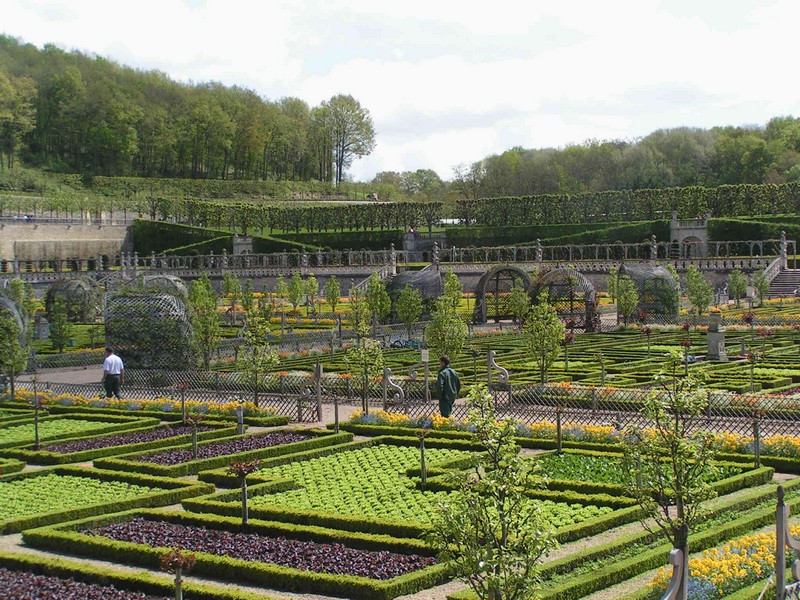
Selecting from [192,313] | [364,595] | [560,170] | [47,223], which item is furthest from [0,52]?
[364,595]

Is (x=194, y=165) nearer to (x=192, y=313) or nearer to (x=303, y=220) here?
(x=303, y=220)

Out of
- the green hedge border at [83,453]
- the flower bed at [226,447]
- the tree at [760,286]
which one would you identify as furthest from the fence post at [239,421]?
the tree at [760,286]

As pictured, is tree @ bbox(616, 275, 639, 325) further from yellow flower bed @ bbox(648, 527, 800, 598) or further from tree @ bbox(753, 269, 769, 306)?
yellow flower bed @ bbox(648, 527, 800, 598)

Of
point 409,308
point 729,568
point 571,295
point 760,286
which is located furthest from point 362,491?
point 760,286

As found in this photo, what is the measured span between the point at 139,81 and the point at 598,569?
131714 mm

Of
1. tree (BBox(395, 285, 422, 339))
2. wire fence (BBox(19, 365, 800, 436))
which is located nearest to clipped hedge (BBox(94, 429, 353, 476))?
wire fence (BBox(19, 365, 800, 436))

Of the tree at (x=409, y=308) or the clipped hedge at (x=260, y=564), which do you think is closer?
the clipped hedge at (x=260, y=564)

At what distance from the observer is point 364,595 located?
1324 centimetres

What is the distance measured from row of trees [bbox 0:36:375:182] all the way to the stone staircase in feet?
244

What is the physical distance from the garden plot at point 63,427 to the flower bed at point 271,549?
317 inches

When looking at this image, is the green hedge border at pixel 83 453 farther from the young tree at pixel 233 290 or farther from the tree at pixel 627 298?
the young tree at pixel 233 290

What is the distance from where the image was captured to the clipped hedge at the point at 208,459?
2064 centimetres

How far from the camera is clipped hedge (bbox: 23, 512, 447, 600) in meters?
13.4

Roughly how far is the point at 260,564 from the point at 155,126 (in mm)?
117044
